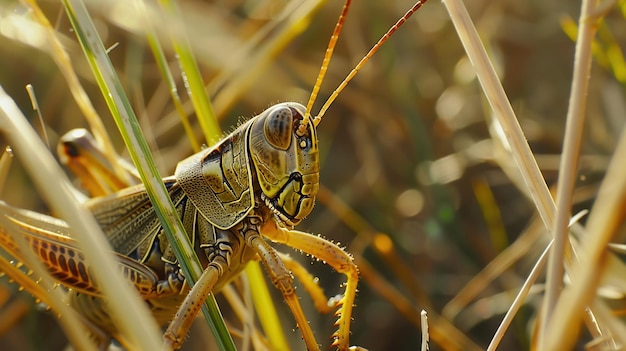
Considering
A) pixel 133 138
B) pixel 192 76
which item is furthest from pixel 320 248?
pixel 133 138

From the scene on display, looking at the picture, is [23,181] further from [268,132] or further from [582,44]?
[582,44]

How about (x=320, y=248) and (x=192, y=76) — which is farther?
(x=320, y=248)

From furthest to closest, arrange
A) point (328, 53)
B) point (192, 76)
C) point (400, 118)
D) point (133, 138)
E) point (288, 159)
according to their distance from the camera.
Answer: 1. point (400, 118)
2. point (192, 76)
3. point (288, 159)
4. point (328, 53)
5. point (133, 138)

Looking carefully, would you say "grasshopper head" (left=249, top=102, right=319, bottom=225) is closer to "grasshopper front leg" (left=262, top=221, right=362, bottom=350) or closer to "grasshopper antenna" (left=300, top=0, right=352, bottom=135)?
"grasshopper antenna" (left=300, top=0, right=352, bottom=135)

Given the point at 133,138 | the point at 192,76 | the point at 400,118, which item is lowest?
the point at 133,138

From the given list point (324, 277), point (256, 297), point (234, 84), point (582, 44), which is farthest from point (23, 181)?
point (582, 44)

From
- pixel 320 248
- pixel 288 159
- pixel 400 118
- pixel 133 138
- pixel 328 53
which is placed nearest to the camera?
pixel 133 138

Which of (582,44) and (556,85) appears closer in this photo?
(582,44)

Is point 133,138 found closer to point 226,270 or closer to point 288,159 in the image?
point 288,159
